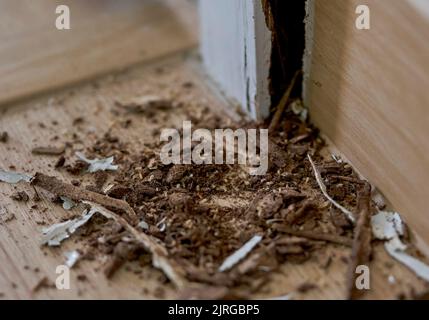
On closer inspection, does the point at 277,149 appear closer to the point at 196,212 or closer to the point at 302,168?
the point at 302,168

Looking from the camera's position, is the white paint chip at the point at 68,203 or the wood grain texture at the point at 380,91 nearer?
the wood grain texture at the point at 380,91

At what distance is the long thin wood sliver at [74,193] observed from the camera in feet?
3.51

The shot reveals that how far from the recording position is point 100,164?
117cm

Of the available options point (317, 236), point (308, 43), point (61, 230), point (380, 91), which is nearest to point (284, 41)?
point (308, 43)

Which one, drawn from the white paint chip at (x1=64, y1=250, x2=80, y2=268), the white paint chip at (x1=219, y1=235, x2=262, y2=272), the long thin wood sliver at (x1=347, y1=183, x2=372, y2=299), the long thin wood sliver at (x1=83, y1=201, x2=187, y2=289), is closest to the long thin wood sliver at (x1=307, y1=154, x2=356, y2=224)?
the long thin wood sliver at (x1=347, y1=183, x2=372, y2=299)

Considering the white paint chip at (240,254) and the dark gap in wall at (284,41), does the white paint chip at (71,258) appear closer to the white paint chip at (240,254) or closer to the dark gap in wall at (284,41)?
the white paint chip at (240,254)

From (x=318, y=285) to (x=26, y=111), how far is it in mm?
654

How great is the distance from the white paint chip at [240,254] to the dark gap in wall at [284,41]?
335 millimetres

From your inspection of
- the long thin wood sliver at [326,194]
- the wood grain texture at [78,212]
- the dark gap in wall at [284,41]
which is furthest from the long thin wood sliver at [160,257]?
the dark gap in wall at [284,41]

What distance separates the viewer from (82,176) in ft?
3.79

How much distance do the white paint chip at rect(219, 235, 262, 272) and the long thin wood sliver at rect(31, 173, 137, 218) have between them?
16 centimetres

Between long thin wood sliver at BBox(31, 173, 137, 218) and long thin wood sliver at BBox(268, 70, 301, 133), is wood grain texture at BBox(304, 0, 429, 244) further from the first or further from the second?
long thin wood sliver at BBox(31, 173, 137, 218)

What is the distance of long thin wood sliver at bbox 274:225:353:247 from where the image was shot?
3.33ft
